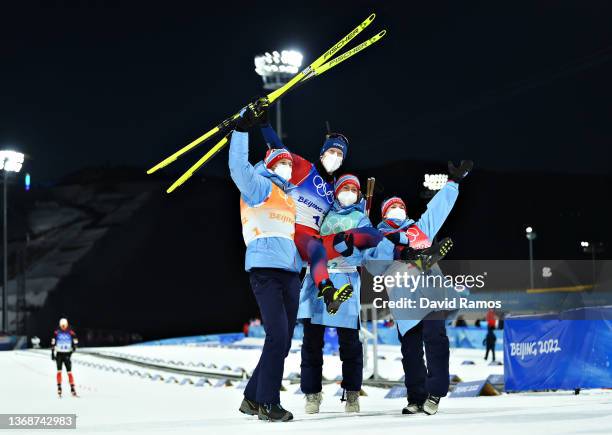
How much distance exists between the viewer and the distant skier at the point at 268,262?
6.14 meters

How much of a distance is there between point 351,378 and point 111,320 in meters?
59.5

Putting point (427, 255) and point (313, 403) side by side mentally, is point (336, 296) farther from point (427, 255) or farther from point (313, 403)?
point (313, 403)

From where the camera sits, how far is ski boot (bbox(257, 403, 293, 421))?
20.1ft

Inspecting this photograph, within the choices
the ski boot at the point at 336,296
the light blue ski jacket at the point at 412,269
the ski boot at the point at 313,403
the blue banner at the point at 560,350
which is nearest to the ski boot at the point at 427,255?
the light blue ski jacket at the point at 412,269

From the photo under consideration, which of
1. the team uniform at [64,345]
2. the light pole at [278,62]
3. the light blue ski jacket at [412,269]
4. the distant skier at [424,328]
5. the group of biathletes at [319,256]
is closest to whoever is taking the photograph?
the group of biathletes at [319,256]

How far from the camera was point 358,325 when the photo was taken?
6961 mm

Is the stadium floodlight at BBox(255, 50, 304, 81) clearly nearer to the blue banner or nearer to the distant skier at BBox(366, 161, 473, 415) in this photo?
the blue banner

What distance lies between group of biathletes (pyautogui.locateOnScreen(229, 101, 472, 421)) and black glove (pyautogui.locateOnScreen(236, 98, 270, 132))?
158mm

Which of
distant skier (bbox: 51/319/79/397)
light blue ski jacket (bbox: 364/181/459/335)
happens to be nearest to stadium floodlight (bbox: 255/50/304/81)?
distant skier (bbox: 51/319/79/397)

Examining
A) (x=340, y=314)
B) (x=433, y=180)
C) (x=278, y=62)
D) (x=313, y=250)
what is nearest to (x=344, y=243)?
(x=313, y=250)

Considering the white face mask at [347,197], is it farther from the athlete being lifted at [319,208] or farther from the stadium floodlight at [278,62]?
the stadium floodlight at [278,62]

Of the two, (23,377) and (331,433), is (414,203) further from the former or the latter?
(331,433)

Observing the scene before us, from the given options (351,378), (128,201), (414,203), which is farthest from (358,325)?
(128,201)

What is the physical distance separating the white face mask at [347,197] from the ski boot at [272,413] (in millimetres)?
1688
